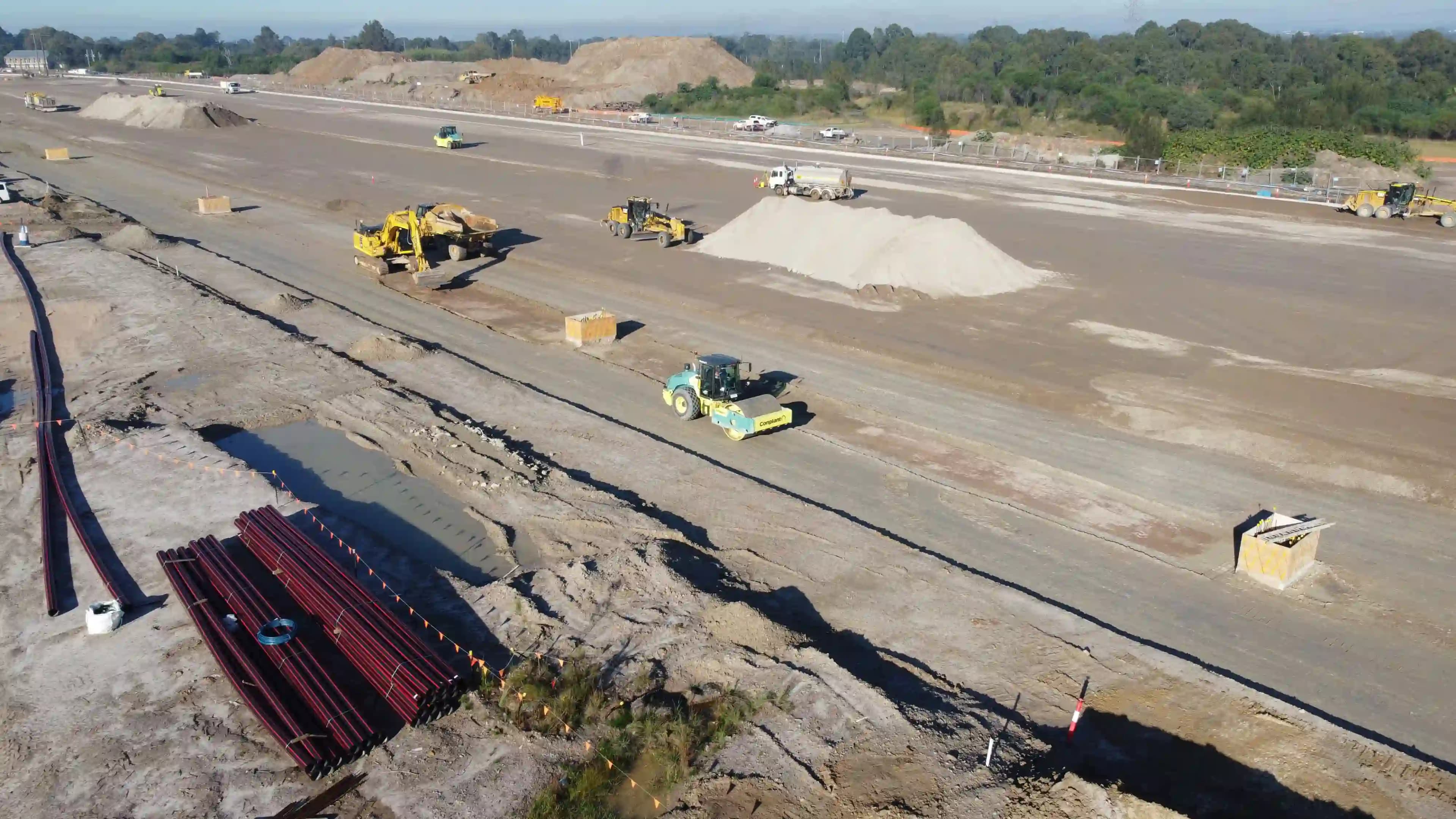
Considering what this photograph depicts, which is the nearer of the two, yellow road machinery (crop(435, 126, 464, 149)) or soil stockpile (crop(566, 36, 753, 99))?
yellow road machinery (crop(435, 126, 464, 149))

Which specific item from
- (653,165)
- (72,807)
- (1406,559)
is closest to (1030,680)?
(1406,559)

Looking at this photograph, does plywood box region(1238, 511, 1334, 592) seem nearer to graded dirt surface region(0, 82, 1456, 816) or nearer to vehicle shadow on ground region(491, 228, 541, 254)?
graded dirt surface region(0, 82, 1456, 816)

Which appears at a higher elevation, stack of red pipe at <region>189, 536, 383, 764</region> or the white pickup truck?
the white pickup truck

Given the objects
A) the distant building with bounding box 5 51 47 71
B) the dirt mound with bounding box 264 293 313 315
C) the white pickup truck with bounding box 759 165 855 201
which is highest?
the distant building with bounding box 5 51 47 71

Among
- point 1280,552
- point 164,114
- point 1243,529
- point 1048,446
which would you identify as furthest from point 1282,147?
point 164,114

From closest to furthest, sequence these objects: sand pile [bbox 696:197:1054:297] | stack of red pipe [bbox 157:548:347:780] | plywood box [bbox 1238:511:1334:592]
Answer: stack of red pipe [bbox 157:548:347:780] → plywood box [bbox 1238:511:1334:592] → sand pile [bbox 696:197:1054:297]

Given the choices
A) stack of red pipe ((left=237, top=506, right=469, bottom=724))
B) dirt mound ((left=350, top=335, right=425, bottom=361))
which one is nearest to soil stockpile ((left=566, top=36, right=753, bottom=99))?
dirt mound ((left=350, top=335, right=425, bottom=361))
